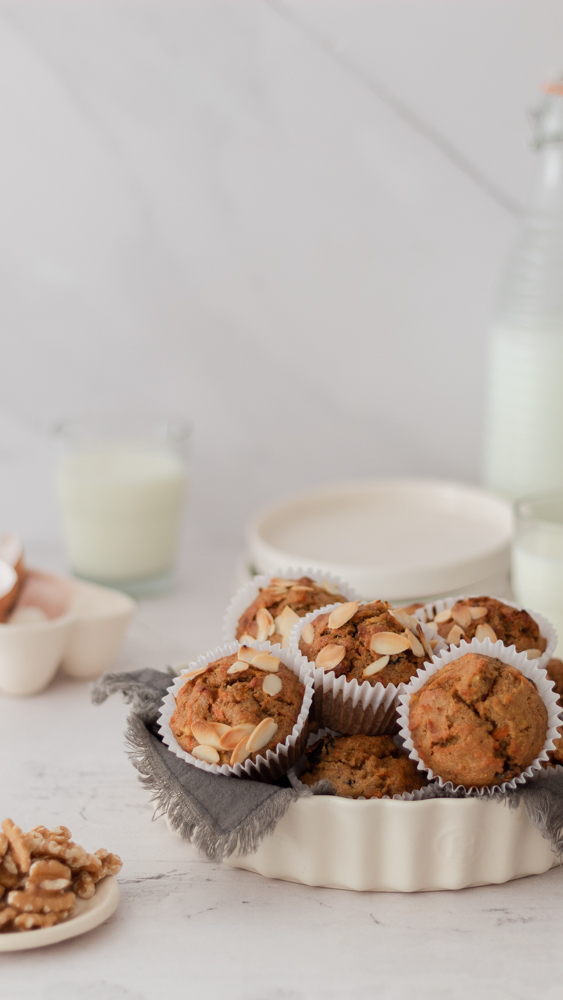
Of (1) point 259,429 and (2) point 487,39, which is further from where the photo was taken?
(1) point 259,429

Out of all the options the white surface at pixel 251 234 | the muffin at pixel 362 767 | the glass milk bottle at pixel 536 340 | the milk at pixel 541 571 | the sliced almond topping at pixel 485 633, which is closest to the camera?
the muffin at pixel 362 767

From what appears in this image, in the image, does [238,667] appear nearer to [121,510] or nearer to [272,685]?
[272,685]

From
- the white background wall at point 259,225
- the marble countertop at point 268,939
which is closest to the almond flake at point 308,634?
the marble countertop at point 268,939

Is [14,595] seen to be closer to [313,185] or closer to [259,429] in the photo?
[259,429]

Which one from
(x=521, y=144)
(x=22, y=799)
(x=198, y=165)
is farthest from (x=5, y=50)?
(x=22, y=799)

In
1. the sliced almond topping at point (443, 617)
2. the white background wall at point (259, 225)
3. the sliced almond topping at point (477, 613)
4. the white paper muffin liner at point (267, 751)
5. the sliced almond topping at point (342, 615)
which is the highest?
the white background wall at point (259, 225)

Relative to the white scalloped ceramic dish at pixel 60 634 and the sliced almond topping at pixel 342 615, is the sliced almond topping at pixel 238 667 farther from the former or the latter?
the white scalloped ceramic dish at pixel 60 634

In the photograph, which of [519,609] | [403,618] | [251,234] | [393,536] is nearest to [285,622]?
[403,618]

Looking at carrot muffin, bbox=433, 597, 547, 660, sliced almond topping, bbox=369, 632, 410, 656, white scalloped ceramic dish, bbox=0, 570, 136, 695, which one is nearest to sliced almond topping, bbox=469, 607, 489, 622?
carrot muffin, bbox=433, 597, 547, 660
